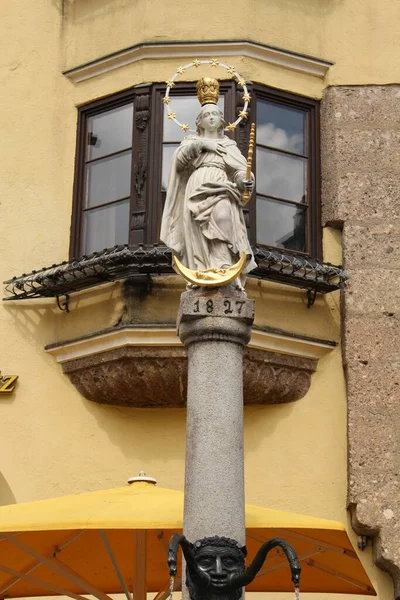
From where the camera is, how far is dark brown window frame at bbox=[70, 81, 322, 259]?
13406 millimetres

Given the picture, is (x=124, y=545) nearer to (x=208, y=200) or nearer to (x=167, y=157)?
(x=208, y=200)

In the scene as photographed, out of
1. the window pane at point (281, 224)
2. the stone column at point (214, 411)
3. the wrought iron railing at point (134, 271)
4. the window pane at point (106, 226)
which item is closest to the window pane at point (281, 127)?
the window pane at point (281, 224)

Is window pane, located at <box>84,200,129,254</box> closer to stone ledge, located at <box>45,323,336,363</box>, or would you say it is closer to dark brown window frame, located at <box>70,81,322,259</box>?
dark brown window frame, located at <box>70,81,322,259</box>

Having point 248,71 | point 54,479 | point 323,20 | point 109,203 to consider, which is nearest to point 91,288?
point 109,203

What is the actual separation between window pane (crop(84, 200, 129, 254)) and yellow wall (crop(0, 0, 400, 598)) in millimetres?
234

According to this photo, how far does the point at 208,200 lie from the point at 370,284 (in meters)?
4.49

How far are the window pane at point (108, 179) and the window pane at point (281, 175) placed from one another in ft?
4.40

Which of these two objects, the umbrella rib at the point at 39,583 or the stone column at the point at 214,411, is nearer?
the stone column at the point at 214,411

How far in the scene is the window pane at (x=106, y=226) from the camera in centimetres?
1373

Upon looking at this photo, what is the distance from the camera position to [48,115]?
14.4 metres

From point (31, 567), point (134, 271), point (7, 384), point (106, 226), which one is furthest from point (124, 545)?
point (106, 226)

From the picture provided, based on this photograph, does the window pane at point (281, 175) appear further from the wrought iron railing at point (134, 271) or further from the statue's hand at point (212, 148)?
the statue's hand at point (212, 148)

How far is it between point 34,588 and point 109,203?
4.03 m

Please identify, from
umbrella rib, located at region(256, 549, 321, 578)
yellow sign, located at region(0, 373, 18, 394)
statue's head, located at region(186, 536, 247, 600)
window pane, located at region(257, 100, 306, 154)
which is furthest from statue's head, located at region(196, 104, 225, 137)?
yellow sign, located at region(0, 373, 18, 394)
